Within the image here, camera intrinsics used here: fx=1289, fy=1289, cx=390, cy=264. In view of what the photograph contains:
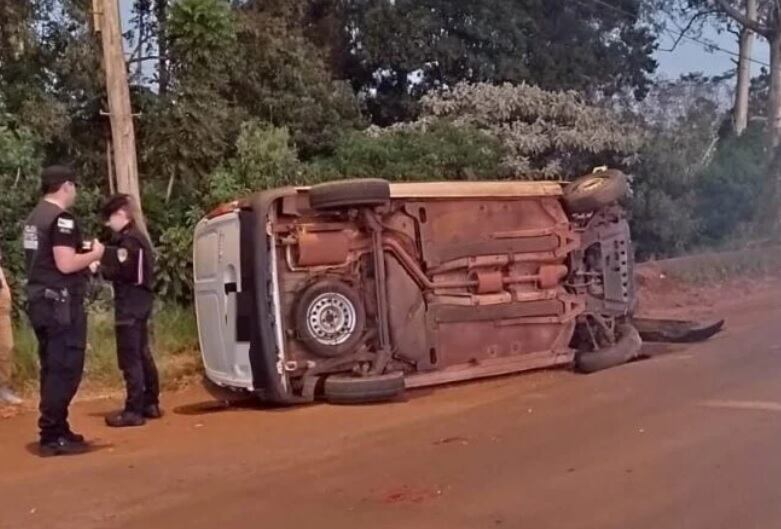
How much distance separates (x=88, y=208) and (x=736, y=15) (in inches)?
634

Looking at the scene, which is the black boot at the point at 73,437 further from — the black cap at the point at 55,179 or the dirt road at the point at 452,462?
the black cap at the point at 55,179

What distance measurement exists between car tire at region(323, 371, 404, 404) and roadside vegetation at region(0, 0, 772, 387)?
1.99 meters

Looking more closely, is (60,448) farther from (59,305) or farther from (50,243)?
(50,243)

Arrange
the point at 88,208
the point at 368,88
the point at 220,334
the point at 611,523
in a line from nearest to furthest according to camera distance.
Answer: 1. the point at 611,523
2. the point at 220,334
3. the point at 88,208
4. the point at 368,88

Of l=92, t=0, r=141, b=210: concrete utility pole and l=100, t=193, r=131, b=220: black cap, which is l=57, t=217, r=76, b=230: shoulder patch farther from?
l=92, t=0, r=141, b=210: concrete utility pole

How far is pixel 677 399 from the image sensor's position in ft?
29.2

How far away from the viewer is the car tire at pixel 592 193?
1031 centimetres

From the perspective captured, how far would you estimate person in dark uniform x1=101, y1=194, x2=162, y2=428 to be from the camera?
8.95 meters

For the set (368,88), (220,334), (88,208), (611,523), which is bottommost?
(611,523)

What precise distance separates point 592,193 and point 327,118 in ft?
23.0

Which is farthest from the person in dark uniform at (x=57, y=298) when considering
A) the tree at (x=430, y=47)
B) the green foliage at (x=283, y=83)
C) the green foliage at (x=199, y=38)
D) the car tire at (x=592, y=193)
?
the tree at (x=430, y=47)

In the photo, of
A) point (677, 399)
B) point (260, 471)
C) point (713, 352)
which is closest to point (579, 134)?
point (713, 352)

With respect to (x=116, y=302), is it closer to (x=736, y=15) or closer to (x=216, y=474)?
(x=216, y=474)

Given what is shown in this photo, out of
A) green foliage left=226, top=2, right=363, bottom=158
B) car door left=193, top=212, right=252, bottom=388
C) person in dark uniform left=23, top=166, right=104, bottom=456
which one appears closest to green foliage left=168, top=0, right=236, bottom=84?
green foliage left=226, top=2, right=363, bottom=158
